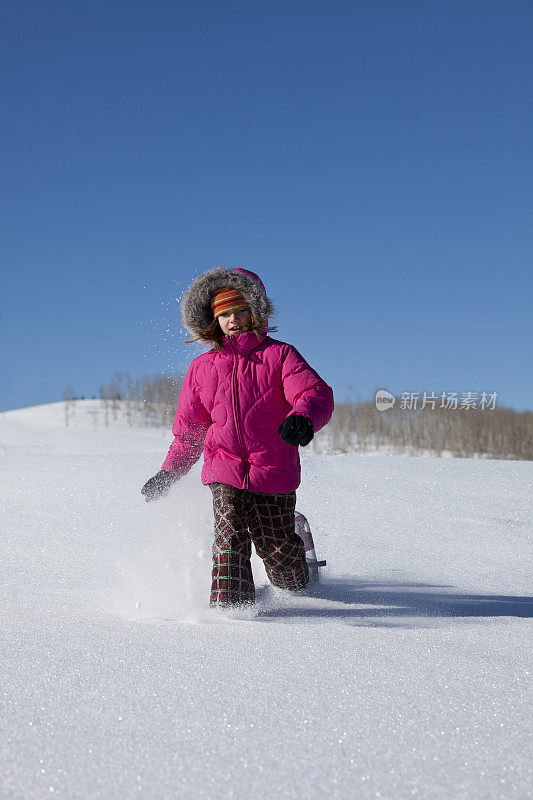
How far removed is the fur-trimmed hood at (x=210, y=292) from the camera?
9.23ft

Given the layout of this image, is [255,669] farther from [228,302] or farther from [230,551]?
[228,302]

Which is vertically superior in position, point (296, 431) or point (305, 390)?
point (305, 390)

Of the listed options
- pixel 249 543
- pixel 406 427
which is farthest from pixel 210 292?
pixel 406 427

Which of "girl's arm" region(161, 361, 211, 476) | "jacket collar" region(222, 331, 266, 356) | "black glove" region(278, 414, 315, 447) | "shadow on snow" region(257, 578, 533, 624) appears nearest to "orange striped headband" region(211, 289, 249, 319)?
"jacket collar" region(222, 331, 266, 356)

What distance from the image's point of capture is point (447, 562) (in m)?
3.85

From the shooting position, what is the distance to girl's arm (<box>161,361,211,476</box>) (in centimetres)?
285

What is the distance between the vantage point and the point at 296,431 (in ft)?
7.79

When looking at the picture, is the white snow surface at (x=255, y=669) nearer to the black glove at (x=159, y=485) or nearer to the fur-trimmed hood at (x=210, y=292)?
the black glove at (x=159, y=485)

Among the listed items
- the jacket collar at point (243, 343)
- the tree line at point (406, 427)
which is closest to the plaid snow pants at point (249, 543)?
the jacket collar at point (243, 343)

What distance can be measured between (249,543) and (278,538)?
5.4 inches

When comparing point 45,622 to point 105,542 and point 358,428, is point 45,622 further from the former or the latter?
point 358,428

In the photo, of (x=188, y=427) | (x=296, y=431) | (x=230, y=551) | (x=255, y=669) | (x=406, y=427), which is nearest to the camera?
(x=255, y=669)

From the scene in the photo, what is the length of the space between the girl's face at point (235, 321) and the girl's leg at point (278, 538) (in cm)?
65

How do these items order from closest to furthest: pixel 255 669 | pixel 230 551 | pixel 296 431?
pixel 255 669
pixel 296 431
pixel 230 551
